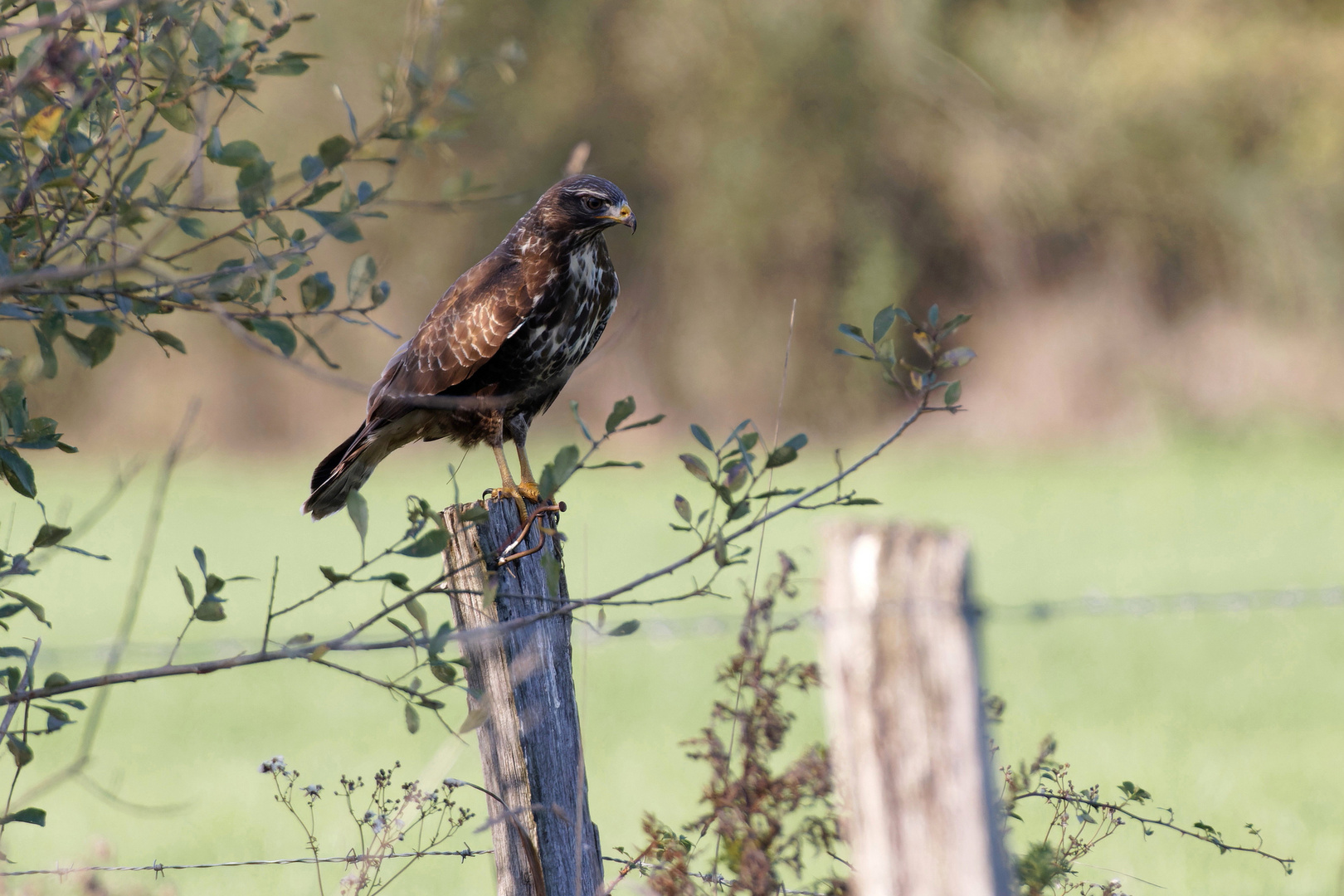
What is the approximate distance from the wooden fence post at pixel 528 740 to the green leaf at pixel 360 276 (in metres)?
0.49

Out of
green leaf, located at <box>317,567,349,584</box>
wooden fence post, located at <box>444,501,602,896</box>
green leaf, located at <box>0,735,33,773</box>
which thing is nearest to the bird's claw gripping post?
wooden fence post, located at <box>444,501,602,896</box>

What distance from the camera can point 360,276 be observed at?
1.82m

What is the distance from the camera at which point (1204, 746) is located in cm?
627

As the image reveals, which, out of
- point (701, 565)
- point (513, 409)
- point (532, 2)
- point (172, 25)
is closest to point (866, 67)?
point (532, 2)

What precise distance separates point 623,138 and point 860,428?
211 inches

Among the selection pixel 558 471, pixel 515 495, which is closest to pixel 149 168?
pixel 558 471

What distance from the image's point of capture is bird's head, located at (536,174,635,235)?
10.5 ft

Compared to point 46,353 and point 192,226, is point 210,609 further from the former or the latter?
point 192,226

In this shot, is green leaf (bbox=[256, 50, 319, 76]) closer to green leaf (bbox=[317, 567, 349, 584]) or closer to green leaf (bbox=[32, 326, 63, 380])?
green leaf (bbox=[32, 326, 63, 380])

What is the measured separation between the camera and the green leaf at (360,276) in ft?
5.90

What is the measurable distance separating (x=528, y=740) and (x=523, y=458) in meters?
1.24

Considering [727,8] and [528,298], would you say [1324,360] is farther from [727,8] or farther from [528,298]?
[528,298]

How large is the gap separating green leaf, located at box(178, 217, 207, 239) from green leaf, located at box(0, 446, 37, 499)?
1.39 feet

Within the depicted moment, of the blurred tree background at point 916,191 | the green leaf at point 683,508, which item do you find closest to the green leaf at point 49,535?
the green leaf at point 683,508
